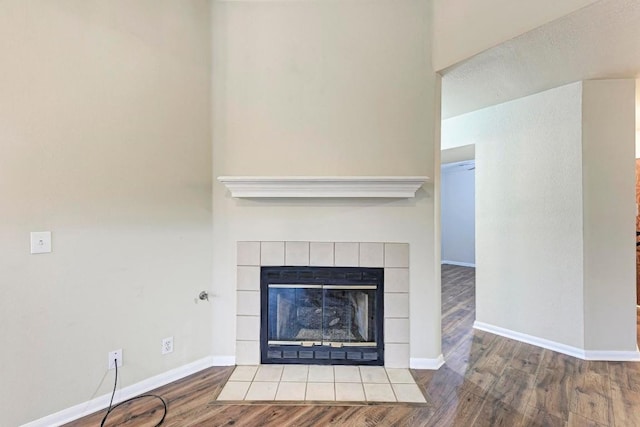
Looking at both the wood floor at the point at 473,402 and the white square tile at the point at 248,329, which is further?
the white square tile at the point at 248,329

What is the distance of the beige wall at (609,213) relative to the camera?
233 centimetres

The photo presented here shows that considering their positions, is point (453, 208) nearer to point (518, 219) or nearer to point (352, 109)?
point (518, 219)

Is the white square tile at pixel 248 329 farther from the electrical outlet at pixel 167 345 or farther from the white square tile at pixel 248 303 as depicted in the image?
the electrical outlet at pixel 167 345

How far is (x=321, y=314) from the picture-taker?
2340 mm

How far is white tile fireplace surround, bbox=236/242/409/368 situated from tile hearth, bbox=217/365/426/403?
0.16m

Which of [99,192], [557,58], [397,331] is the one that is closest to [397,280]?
[397,331]

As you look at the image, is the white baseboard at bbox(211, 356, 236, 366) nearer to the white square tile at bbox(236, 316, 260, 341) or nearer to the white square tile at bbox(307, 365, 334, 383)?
the white square tile at bbox(236, 316, 260, 341)

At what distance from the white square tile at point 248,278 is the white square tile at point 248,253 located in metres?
0.05

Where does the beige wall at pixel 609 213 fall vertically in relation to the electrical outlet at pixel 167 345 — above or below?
above

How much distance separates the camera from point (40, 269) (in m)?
1.58

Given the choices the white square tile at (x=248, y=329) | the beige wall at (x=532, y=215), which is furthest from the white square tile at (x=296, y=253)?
the beige wall at (x=532, y=215)

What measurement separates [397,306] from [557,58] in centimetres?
214

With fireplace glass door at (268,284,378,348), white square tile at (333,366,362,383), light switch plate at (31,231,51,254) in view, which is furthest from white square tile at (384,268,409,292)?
light switch plate at (31,231,51,254)

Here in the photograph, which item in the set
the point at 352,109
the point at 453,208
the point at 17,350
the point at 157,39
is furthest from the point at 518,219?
the point at 453,208
